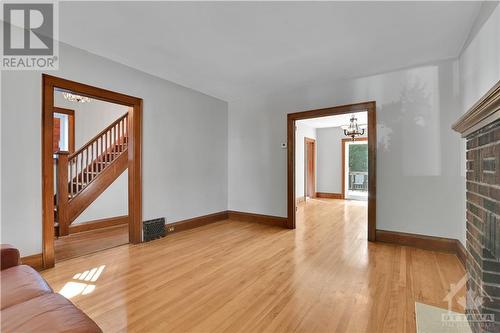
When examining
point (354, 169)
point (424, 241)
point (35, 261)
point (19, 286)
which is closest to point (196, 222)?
point (35, 261)

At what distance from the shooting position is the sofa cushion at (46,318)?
1.00 m

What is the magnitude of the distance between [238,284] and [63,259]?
2223 millimetres

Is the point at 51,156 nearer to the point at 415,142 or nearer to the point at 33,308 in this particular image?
the point at 33,308

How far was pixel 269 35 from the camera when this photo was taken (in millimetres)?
2639

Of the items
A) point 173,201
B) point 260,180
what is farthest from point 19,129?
point 260,180

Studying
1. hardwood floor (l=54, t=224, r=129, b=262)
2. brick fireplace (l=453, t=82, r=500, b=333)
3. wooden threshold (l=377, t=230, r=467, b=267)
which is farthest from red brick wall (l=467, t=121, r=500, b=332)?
hardwood floor (l=54, t=224, r=129, b=262)

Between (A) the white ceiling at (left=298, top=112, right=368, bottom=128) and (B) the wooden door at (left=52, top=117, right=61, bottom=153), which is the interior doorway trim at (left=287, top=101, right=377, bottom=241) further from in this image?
(B) the wooden door at (left=52, top=117, right=61, bottom=153)

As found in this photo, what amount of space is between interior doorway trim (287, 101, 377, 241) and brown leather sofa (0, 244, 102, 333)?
3.61 m

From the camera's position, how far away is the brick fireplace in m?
1.25

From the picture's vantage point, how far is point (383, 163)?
3656 mm

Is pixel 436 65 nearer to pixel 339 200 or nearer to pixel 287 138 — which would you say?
pixel 287 138

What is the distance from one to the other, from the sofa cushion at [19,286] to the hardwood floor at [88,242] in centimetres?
174

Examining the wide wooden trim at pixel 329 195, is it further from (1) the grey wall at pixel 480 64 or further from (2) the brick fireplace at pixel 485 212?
(2) the brick fireplace at pixel 485 212

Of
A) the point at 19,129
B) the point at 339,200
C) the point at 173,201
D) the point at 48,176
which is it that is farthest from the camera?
the point at 339,200
